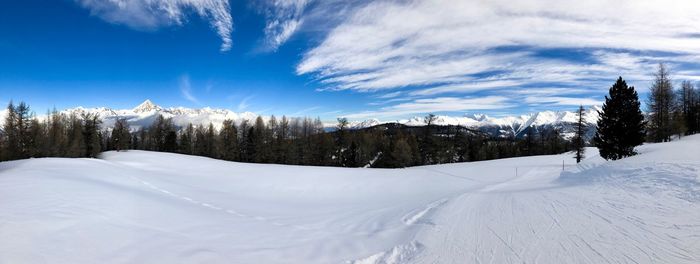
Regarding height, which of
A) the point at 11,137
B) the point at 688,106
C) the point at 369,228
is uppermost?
the point at 688,106

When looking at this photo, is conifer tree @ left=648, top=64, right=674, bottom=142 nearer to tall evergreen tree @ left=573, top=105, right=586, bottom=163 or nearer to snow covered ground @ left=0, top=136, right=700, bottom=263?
tall evergreen tree @ left=573, top=105, right=586, bottom=163

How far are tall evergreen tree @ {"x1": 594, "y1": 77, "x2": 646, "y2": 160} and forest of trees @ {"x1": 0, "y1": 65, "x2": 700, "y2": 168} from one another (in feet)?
0.22

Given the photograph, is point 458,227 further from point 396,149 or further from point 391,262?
point 396,149

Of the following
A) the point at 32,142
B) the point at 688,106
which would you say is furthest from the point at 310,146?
the point at 688,106

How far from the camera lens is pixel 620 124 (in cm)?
2681

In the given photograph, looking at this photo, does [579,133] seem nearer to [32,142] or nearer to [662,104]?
[662,104]

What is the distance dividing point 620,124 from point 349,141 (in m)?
46.9

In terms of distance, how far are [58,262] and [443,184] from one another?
73.1 ft

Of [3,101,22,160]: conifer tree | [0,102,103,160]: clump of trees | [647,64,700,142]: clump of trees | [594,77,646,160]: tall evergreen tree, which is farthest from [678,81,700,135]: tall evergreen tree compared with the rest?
[3,101,22,160]: conifer tree

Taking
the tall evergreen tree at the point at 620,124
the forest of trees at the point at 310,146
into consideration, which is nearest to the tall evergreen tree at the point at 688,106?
the forest of trees at the point at 310,146

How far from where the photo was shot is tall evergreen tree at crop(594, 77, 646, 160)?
2623 centimetres

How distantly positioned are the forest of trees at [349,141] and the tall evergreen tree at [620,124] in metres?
0.07

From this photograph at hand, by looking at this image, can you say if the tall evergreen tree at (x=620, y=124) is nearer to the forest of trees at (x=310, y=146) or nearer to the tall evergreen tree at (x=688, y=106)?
the forest of trees at (x=310, y=146)

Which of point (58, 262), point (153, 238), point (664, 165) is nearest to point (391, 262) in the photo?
point (153, 238)
